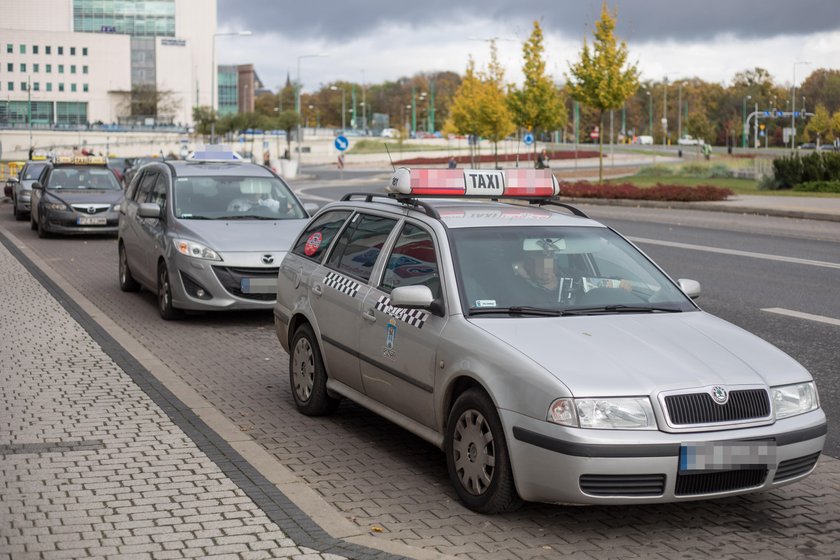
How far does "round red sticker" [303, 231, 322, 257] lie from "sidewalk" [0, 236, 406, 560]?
138 centimetres

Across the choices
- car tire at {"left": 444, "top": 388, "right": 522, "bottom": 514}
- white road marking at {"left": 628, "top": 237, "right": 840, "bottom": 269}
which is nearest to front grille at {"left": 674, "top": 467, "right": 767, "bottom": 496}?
car tire at {"left": 444, "top": 388, "right": 522, "bottom": 514}

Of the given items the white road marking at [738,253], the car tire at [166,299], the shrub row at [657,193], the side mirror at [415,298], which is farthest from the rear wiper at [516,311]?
the shrub row at [657,193]

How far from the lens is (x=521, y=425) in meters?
5.21

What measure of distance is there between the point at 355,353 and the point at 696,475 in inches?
99.1

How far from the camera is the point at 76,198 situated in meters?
23.8

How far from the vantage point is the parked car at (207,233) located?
11641 millimetres

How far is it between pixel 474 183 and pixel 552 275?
1.18m

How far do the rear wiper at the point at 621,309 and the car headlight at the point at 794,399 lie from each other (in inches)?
37.2

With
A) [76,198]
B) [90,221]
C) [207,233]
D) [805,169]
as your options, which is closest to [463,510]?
[207,233]

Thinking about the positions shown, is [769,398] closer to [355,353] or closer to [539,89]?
[355,353]

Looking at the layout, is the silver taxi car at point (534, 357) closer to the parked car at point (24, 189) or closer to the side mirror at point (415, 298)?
the side mirror at point (415, 298)

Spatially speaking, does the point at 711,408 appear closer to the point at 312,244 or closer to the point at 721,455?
the point at 721,455

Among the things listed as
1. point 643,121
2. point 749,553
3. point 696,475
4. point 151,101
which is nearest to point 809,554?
point 749,553

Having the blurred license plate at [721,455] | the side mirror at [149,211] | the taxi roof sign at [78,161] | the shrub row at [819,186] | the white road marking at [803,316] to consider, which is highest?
the taxi roof sign at [78,161]
